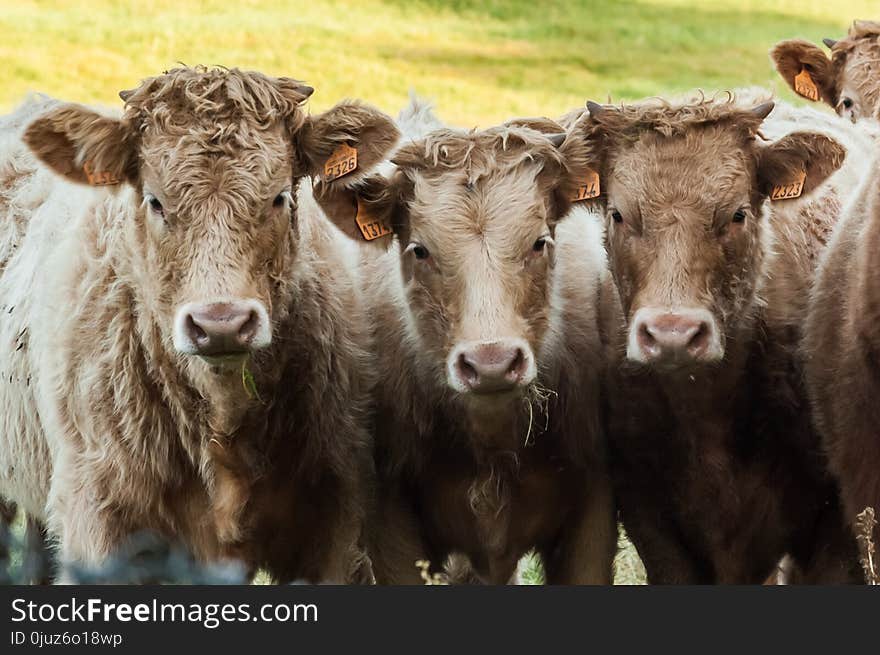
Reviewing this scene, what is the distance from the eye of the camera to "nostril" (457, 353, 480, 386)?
5.76 meters

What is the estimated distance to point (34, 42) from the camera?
22109mm

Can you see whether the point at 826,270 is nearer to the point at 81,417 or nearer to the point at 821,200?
the point at 821,200

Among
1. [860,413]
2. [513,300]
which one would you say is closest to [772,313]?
[860,413]

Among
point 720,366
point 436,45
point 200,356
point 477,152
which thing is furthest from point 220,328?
point 436,45

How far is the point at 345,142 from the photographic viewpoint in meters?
6.11

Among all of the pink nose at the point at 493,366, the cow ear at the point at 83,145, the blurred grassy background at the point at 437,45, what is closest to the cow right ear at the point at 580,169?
the pink nose at the point at 493,366

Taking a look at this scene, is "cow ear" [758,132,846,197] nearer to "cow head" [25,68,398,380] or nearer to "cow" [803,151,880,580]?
"cow" [803,151,880,580]

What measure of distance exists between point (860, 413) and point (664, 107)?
1496 millimetres

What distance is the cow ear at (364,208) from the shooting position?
6309 millimetres

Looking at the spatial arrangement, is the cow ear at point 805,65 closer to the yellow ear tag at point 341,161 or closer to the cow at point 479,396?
the cow at point 479,396

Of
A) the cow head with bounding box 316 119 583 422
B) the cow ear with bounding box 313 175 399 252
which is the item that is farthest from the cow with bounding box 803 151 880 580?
the cow ear with bounding box 313 175 399 252

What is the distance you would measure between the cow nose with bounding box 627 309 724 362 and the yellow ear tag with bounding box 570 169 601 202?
0.69 metres

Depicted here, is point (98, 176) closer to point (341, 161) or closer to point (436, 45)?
point (341, 161)

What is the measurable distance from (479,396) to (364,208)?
962 mm
